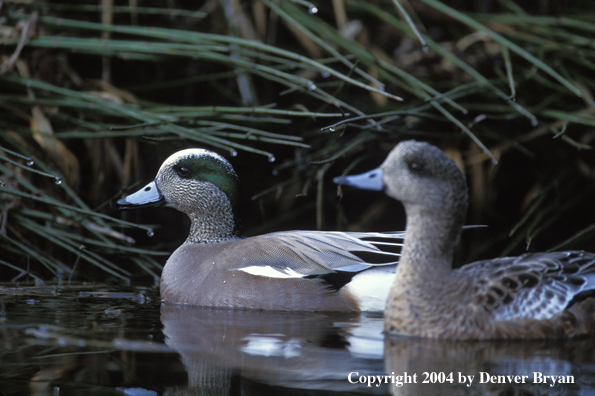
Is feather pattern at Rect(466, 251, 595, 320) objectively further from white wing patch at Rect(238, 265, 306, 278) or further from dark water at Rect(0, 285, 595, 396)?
white wing patch at Rect(238, 265, 306, 278)

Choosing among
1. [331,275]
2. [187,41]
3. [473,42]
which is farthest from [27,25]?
[473,42]

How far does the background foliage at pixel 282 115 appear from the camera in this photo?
4.09 meters

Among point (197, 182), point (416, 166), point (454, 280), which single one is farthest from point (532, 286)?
point (197, 182)

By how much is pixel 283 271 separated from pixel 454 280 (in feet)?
3.51

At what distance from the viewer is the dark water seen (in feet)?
7.24

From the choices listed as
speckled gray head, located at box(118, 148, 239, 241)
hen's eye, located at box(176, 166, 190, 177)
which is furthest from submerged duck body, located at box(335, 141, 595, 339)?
hen's eye, located at box(176, 166, 190, 177)

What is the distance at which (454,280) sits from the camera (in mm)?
3008

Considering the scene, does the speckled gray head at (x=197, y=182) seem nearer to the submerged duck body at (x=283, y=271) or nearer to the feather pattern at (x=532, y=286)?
the submerged duck body at (x=283, y=271)

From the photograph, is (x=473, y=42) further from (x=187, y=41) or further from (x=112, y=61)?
(x=112, y=61)

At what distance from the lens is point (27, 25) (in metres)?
4.37

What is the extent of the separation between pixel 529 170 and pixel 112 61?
10.7 ft

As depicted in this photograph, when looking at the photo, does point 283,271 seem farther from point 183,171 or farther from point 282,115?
point 282,115

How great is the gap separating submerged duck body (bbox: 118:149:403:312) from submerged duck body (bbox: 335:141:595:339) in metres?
0.69

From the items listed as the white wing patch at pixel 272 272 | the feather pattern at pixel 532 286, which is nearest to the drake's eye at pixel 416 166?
the feather pattern at pixel 532 286
